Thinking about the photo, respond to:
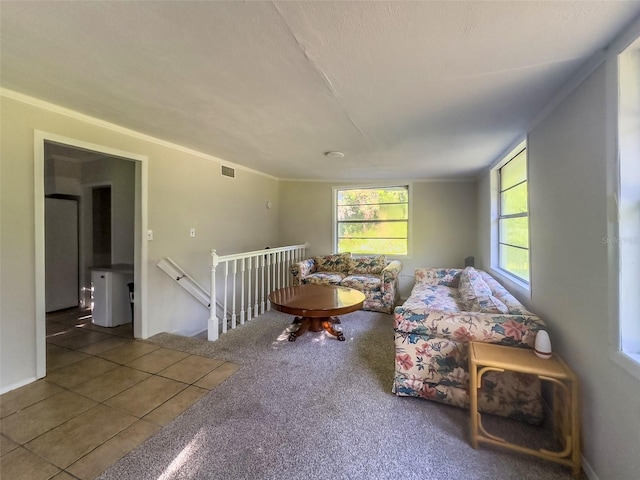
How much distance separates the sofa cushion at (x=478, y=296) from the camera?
209 centimetres

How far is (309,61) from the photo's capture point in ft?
4.92

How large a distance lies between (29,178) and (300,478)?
2.89m

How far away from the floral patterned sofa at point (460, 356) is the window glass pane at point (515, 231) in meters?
0.87

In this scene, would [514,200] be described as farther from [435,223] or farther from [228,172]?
[228,172]

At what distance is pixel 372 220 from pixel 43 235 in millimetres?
4364

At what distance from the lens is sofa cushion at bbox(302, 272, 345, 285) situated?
4.16 m

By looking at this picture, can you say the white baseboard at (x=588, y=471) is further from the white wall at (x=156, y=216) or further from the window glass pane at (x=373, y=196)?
the window glass pane at (x=373, y=196)

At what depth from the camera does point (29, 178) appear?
213 cm

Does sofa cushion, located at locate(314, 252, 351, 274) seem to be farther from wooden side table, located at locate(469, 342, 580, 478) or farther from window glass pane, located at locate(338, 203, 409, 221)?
wooden side table, located at locate(469, 342, 580, 478)

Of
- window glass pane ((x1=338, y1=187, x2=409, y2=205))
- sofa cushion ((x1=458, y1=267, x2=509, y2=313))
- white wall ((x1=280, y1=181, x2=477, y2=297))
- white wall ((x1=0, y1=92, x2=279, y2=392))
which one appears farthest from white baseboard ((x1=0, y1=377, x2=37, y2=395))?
window glass pane ((x1=338, y1=187, x2=409, y2=205))

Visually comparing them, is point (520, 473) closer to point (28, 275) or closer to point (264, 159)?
point (28, 275)

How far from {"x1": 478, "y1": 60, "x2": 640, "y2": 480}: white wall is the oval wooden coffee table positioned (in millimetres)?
1624

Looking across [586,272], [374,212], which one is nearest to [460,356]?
[586,272]

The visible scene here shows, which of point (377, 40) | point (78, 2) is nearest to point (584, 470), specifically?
point (377, 40)
